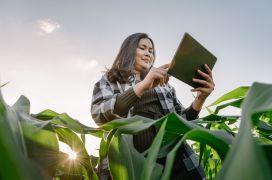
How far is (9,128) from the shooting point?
0.68 feet

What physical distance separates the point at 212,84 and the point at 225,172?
0.78 metres

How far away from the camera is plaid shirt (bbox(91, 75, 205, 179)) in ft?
3.36

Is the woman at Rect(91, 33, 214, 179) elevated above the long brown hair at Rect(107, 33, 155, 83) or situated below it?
below

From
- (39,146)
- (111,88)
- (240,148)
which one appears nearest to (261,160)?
(240,148)

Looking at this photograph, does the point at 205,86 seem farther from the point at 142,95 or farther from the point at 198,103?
the point at 142,95

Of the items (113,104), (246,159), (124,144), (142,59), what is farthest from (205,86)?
(246,159)

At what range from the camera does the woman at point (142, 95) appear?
0.99 m

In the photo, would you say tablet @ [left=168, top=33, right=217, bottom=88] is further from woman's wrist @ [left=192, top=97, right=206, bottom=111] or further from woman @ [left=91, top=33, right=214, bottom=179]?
woman's wrist @ [left=192, top=97, right=206, bottom=111]

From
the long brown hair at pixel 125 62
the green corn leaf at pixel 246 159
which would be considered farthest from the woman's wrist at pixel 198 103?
the green corn leaf at pixel 246 159

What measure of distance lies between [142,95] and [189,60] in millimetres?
405

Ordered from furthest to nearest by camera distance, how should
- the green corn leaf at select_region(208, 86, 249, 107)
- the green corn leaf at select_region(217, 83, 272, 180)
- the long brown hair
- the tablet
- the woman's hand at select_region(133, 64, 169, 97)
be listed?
the long brown hair < the woman's hand at select_region(133, 64, 169, 97) < the tablet < the green corn leaf at select_region(208, 86, 249, 107) < the green corn leaf at select_region(217, 83, 272, 180)

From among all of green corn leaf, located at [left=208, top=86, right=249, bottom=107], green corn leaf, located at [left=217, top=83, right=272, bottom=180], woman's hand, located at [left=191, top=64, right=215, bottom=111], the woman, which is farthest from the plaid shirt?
green corn leaf, located at [left=217, top=83, right=272, bottom=180]

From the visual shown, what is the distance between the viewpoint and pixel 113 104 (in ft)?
3.35

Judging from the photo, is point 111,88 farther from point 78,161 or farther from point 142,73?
point 78,161
